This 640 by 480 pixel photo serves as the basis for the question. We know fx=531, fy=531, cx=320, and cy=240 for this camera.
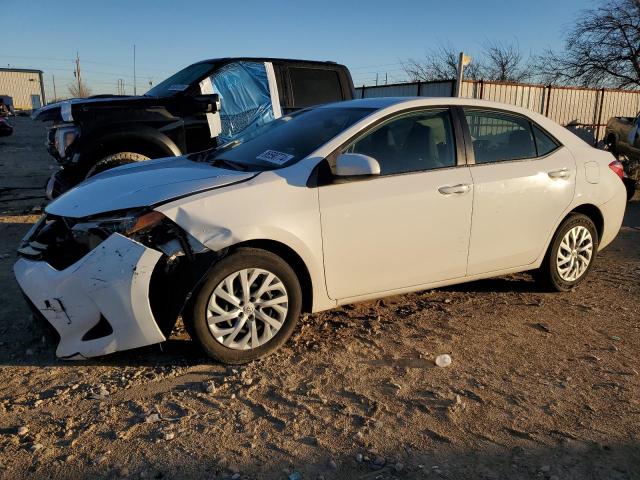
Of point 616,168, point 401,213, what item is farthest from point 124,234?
point 616,168

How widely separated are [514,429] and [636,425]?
2.24 feet

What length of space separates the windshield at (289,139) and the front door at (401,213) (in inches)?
10.3

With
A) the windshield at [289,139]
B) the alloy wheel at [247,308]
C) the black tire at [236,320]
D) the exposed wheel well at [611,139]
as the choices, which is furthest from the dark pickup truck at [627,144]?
the alloy wheel at [247,308]

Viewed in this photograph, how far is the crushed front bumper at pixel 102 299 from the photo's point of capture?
3014 mm

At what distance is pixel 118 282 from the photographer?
9.87 ft

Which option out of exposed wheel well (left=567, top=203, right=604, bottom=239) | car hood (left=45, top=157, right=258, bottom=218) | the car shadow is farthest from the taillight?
car hood (left=45, top=157, right=258, bottom=218)

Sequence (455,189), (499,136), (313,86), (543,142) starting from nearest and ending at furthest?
(455,189) < (499,136) < (543,142) < (313,86)

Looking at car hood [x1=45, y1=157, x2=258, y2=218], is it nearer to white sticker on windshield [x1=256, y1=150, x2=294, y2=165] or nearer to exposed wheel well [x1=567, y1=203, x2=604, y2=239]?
white sticker on windshield [x1=256, y1=150, x2=294, y2=165]

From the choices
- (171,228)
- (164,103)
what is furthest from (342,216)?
(164,103)

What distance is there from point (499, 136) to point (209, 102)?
330 cm

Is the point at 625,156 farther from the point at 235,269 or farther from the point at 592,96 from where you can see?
the point at 235,269

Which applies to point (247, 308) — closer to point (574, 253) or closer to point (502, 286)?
point (502, 286)

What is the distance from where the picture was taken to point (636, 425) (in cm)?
285

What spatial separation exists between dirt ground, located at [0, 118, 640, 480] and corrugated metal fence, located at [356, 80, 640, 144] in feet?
37.8
